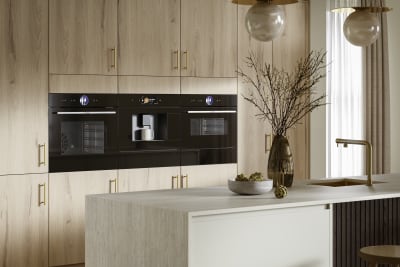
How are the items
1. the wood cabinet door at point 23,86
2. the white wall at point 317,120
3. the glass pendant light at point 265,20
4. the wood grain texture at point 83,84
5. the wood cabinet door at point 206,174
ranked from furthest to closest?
the white wall at point 317,120
the wood cabinet door at point 206,174
the wood grain texture at point 83,84
the wood cabinet door at point 23,86
the glass pendant light at point 265,20

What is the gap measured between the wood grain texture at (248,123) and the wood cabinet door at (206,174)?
136mm

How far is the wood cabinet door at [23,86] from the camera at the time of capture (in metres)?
5.60

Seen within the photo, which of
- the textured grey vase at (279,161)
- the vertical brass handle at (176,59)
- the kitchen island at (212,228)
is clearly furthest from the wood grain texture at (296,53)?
the kitchen island at (212,228)

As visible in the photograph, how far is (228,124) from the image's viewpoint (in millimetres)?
6844

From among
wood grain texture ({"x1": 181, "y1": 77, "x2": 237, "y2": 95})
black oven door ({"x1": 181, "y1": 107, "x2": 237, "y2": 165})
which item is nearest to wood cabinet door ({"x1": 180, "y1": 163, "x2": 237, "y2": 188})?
black oven door ({"x1": 181, "y1": 107, "x2": 237, "y2": 165})

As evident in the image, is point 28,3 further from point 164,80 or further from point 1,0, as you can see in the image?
point 164,80

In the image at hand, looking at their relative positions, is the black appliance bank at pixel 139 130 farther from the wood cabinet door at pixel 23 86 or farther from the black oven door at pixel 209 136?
the wood cabinet door at pixel 23 86

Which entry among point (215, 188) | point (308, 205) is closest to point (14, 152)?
point (215, 188)

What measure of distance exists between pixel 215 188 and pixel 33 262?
2051 mm

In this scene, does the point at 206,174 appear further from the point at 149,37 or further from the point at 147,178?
the point at 149,37

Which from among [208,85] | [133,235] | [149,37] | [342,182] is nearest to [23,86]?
[149,37]

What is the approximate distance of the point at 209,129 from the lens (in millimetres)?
6750

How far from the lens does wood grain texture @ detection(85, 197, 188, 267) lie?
3.47m

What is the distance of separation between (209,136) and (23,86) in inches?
71.6
